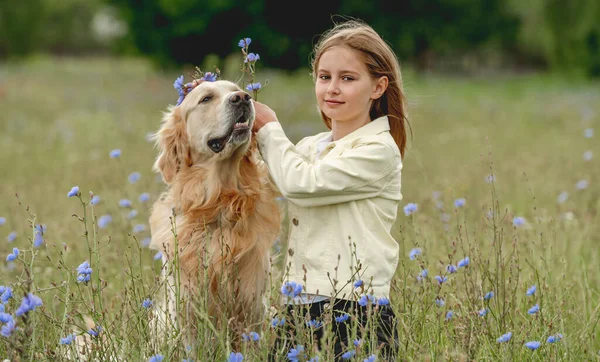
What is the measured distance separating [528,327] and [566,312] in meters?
0.34

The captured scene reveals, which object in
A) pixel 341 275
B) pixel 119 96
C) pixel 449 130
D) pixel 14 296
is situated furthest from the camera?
pixel 119 96

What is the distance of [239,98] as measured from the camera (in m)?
3.19

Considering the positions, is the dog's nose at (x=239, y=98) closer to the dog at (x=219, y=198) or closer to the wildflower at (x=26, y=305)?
the dog at (x=219, y=198)

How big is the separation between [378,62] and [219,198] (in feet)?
3.23

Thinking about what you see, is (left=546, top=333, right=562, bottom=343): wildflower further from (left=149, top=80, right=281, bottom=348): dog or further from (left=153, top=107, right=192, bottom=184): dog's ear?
(left=153, top=107, right=192, bottom=184): dog's ear

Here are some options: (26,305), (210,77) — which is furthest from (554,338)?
(210,77)

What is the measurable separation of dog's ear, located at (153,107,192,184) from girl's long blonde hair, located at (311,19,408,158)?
732 mm

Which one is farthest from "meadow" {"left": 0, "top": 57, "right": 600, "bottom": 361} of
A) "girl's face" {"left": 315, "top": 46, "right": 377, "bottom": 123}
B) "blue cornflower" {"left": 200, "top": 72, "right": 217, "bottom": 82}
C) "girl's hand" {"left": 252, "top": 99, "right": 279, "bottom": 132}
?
"blue cornflower" {"left": 200, "top": 72, "right": 217, "bottom": 82}

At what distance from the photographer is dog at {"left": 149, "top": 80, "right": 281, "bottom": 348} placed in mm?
3246

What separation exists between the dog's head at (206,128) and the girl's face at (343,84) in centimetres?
36

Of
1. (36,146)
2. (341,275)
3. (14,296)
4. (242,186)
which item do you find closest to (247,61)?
(242,186)

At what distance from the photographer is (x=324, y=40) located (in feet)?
10.5

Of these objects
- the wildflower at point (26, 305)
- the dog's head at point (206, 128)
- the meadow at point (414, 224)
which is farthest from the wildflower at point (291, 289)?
the dog's head at point (206, 128)

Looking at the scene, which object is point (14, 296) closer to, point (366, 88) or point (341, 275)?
point (341, 275)
